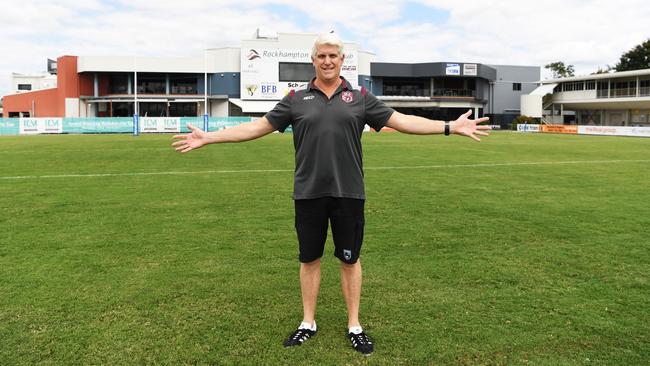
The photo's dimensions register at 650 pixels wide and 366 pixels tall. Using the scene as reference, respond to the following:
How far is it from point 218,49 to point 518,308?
6383 cm

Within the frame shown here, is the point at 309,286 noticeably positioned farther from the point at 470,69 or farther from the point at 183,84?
the point at 470,69

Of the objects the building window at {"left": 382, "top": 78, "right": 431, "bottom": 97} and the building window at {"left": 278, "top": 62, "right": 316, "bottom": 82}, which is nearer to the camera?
the building window at {"left": 278, "top": 62, "right": 316, "bottom": 82}

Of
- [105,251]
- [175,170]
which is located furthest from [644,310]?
[175,170]

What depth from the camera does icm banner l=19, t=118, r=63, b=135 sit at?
4591 centimetres

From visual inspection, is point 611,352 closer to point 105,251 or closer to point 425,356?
point 425,356

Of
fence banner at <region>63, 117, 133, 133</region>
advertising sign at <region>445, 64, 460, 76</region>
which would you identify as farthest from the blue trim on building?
advertising sign at <region>445, 64, 460, 76</region>

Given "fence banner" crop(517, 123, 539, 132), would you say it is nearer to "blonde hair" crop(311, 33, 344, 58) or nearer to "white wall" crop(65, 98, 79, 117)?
"white wall" crop(65, 98, 79, 117)

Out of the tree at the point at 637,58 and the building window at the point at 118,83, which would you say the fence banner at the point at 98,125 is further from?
the tree at the point at 637,58

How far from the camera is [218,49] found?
211ft

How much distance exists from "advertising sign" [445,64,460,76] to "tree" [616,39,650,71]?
91.5ft

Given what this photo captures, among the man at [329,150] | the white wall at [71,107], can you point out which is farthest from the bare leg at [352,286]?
the white wall at [71,107]

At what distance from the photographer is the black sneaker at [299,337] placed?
376 centimetres

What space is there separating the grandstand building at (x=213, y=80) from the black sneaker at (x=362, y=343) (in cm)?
5646

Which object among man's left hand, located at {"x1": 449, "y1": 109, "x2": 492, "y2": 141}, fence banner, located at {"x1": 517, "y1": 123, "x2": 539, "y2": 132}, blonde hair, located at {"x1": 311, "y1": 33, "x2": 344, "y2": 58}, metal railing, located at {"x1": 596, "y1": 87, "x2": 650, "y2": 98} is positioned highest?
metal railing, located at {"x1": 596, "y1": 87, "x2": 650, "y2": 98}
